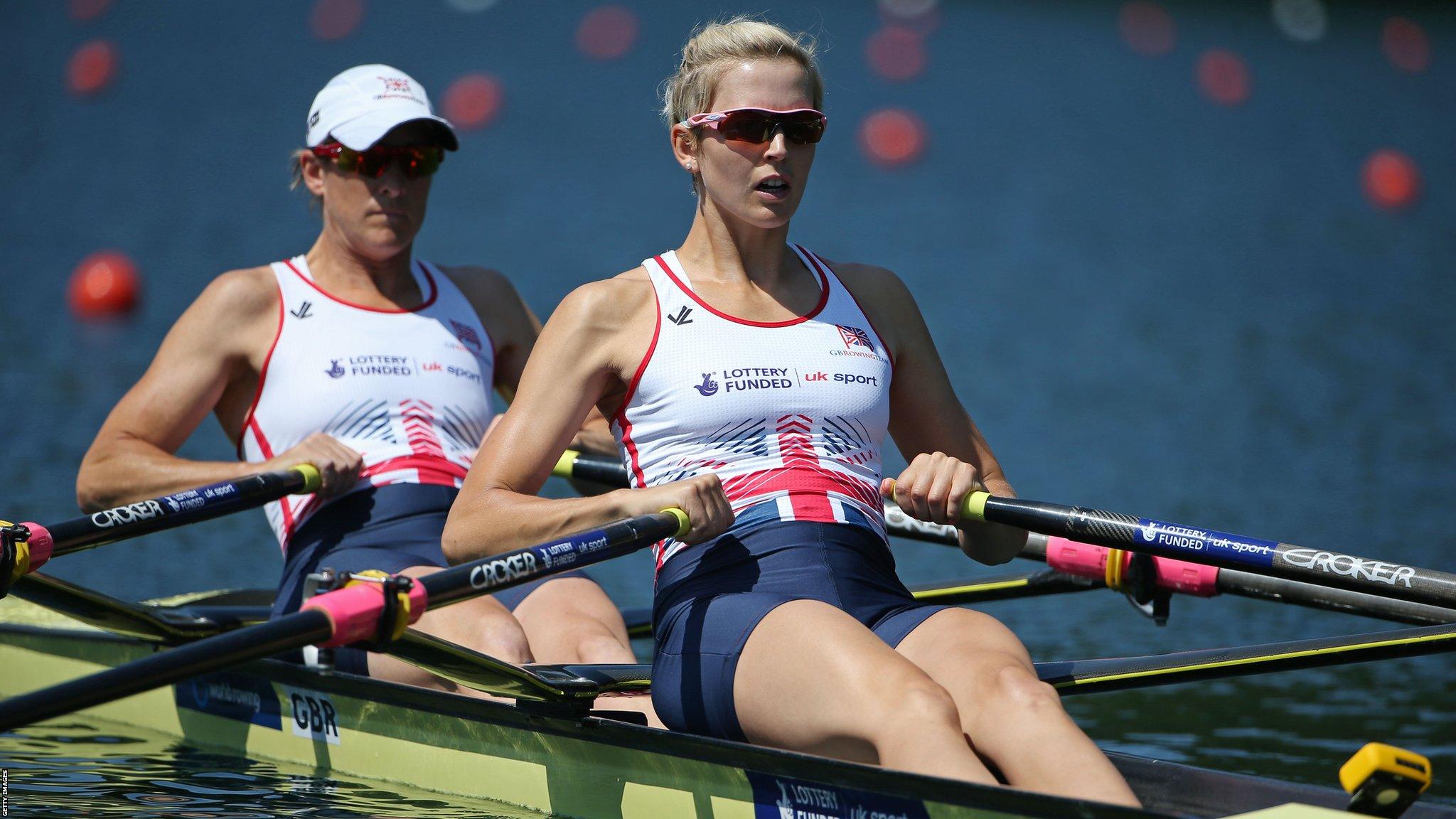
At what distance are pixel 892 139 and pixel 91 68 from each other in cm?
1298

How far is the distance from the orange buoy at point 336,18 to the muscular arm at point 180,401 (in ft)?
78.2

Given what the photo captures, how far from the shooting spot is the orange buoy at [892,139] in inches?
1022

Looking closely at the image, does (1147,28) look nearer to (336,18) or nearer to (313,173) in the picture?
(336,18)

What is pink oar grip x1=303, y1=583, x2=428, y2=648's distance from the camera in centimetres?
305

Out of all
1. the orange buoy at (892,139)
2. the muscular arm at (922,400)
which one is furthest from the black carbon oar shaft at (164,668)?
the orange buoy at (892,139)

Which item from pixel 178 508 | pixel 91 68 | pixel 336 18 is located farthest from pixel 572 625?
pixel 336 18

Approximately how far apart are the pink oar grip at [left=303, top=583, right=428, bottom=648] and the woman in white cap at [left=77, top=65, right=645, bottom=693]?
1189 mm

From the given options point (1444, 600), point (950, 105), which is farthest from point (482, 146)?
point (1444, 600)

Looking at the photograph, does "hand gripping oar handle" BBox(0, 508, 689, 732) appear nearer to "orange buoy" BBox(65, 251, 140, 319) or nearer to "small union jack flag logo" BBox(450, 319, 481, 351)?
"small union jack flag logo" BBox(450, 319, 481, 351)

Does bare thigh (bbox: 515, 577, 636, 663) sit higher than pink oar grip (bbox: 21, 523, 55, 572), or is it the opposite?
pink oar grip (bbox: 21, 523, 55, 572)

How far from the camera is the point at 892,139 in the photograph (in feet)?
87.9

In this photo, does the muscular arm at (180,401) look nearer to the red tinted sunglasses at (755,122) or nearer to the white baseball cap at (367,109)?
the white baseball cap at (367,109)

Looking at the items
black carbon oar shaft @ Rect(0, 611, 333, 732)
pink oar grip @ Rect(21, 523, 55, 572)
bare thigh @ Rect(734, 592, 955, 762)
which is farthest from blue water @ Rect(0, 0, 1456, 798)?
pink oar grip @ Rect(21, 523, 55, 572)

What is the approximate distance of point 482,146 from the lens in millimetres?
25047
